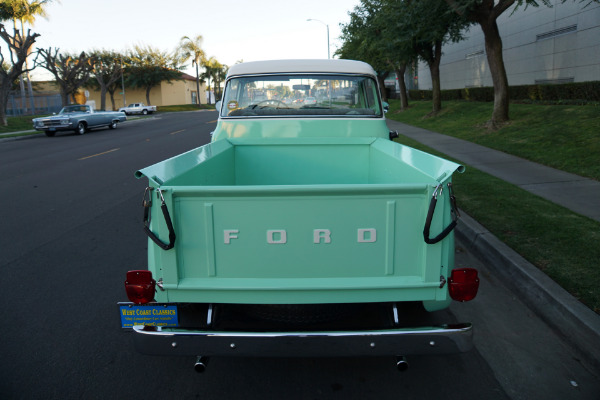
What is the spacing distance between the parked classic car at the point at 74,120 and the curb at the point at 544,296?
74.9ft

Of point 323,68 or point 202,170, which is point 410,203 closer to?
point 202,170

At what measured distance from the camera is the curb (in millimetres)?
3461

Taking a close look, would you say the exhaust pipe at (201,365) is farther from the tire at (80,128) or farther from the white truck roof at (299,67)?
the tire at (80,128)

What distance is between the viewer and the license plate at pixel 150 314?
9.16 feet

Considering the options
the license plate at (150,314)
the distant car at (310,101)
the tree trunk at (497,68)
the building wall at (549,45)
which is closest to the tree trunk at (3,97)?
the building wall at (549,45)

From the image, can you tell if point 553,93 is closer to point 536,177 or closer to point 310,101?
point 536,177

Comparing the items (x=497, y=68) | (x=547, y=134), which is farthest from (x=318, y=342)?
(x=497, y=68)

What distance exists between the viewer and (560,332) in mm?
3742

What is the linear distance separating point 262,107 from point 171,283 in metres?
3.82

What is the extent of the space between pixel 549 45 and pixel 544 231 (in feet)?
64.9

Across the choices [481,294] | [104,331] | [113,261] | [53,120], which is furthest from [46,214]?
[53,120]

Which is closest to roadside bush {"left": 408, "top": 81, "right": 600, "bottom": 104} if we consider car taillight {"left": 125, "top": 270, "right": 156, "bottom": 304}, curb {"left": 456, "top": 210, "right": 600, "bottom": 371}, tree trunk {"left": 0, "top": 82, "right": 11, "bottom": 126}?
curb {"left": 456, "top": 210, "right": 600, "bottom": 371}

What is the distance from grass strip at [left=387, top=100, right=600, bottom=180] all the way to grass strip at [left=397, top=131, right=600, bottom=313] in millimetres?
2475

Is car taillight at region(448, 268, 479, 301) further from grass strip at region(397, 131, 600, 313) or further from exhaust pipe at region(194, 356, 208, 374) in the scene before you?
grass strip at region(397, 131, 600, 313)
